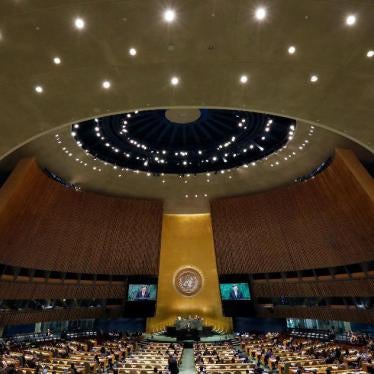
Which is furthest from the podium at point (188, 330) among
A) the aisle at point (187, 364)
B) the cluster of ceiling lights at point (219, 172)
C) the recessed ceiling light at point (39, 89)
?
the recessed ceiling light at point (39, 89)

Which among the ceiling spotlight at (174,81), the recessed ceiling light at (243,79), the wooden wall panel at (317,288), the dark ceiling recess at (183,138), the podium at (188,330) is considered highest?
the dark ceiling recess at (183,138)

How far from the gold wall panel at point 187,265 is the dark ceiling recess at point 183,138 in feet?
31.7

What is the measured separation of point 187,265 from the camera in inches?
1220

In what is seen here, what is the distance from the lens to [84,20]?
7.71m

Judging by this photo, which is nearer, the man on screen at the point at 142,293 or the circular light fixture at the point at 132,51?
the circular light fixture at the point at 132,51

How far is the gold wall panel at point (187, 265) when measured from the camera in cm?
2949

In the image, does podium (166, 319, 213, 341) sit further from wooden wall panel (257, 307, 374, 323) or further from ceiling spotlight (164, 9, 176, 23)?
ceiling spotlight (164, 9, 176, 23)

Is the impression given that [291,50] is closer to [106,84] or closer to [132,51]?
[132,51]

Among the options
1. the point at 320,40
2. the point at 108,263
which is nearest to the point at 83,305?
the point at 108,263

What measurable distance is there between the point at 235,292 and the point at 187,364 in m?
10.9

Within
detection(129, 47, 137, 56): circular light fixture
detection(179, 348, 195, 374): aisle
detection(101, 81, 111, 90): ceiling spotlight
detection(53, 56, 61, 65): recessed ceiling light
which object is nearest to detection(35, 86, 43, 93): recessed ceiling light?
detection(53, 56, 61, 65): recessed ceiling light

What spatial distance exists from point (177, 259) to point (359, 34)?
26529 mm

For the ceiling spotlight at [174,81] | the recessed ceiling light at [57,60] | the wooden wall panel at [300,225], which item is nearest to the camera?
the recessed ceiling light at [57,60]

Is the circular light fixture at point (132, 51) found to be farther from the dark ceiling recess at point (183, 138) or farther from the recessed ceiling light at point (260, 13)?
the dark ceiling recess at point (183, 138)
